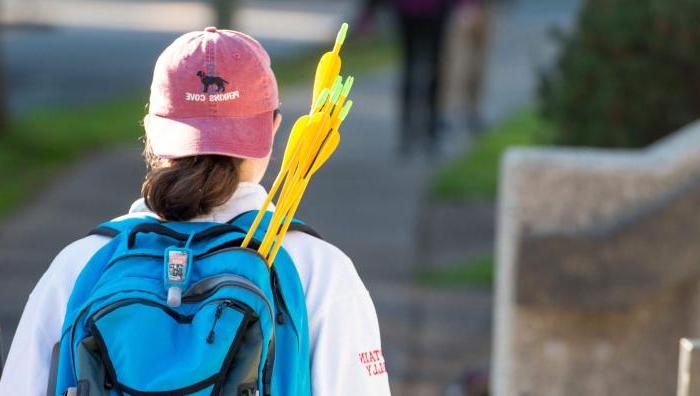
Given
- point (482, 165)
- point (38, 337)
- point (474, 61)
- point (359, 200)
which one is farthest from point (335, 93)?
point (474, 61)

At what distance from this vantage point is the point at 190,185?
2.44 m

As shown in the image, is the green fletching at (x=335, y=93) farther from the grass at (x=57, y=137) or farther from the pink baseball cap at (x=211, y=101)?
the grass at (x=57, y=137)

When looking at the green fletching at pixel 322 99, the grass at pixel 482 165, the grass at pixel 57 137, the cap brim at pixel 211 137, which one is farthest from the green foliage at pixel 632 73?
the cap brim at pixel 211 137

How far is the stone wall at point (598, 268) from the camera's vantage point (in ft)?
16.4

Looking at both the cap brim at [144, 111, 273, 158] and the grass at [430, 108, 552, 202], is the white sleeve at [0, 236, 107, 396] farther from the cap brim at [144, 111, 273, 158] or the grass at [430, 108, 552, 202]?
the grass at [430, 108, 552, 202]

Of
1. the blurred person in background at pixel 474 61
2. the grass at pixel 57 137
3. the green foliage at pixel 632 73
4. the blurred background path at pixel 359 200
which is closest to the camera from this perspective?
the green foliage at pixel 632 73

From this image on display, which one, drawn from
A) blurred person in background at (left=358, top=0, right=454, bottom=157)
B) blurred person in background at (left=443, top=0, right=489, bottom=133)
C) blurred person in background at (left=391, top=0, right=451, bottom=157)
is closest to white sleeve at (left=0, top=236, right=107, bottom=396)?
blurred person in background at (left=358, top=0, right=454, bottom=157)

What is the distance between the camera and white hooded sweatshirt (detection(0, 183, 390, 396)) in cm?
245

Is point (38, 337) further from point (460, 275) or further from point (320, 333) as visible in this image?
point (460, 275)

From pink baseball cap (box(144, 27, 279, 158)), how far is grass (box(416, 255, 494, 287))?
5470mm

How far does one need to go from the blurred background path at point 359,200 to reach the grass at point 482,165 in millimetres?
193

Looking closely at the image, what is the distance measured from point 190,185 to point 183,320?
275 mm

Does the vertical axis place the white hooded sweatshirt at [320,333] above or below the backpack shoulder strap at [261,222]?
below

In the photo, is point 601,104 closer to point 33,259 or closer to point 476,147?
point 33,259
